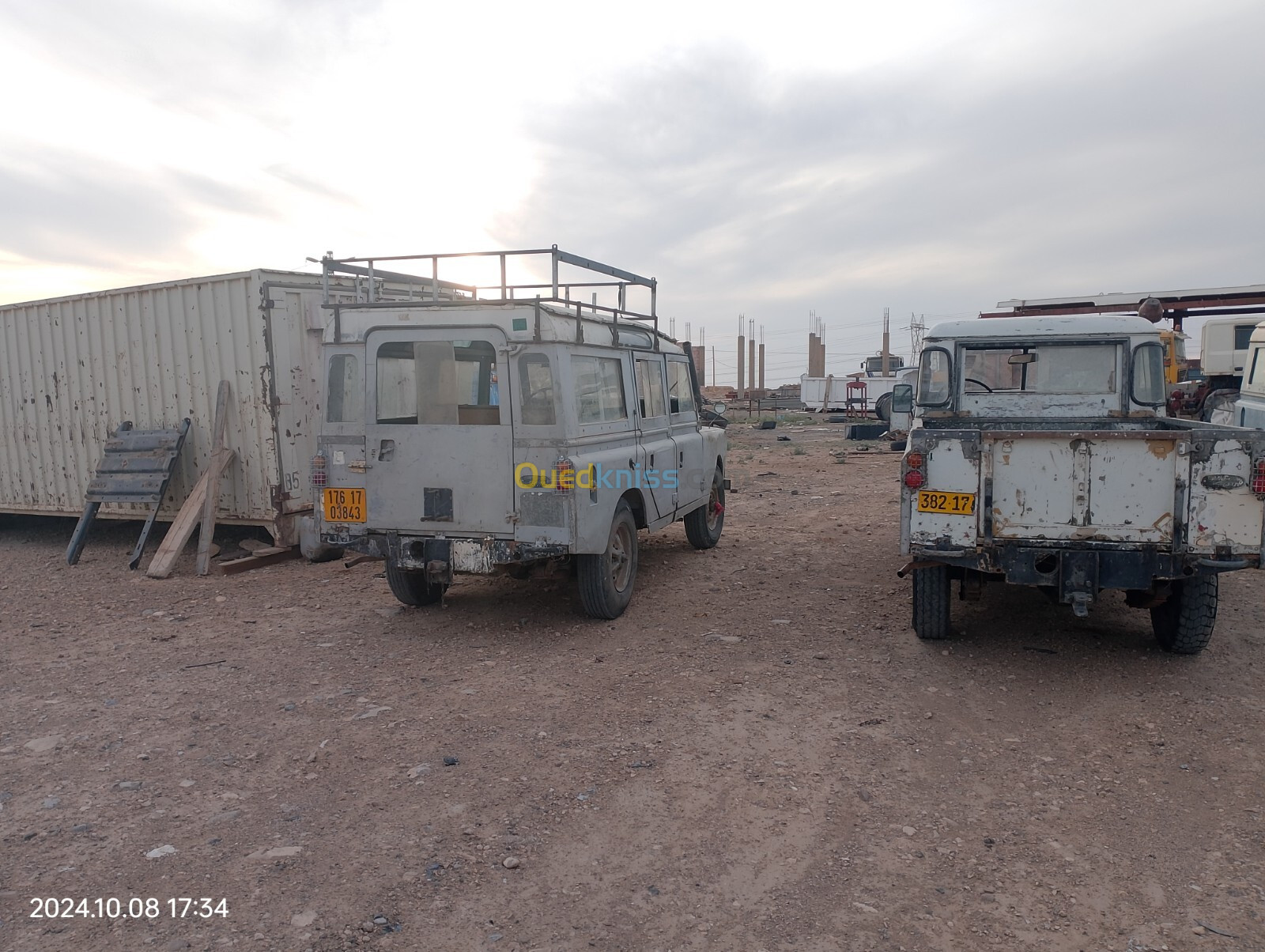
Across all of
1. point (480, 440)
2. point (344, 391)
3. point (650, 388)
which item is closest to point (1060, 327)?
point (650, 388)

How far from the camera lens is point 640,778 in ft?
12.8

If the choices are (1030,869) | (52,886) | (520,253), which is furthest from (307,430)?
(1030,869)

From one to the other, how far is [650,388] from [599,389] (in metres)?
1.17

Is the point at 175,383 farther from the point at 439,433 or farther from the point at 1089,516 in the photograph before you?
the point at 1089,516

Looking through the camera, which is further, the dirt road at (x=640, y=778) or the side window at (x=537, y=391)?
the side window at (x=537, y=391)

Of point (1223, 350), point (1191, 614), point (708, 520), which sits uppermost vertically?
point (1223, 350)

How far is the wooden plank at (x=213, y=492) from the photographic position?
851cm

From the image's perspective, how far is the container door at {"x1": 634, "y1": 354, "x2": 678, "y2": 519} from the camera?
692 centimetres

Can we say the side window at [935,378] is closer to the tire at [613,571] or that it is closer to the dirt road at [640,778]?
the dirt road at [640,778]

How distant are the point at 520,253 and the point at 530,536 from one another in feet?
6.58

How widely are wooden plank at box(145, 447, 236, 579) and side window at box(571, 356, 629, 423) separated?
187 inches

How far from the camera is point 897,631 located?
19.4 ft

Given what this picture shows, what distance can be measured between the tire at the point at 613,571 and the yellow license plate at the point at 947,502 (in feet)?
6.92

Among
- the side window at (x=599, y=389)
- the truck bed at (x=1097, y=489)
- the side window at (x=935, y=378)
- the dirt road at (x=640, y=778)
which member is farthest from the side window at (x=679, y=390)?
the truck bed at (x=1097, y=489)
